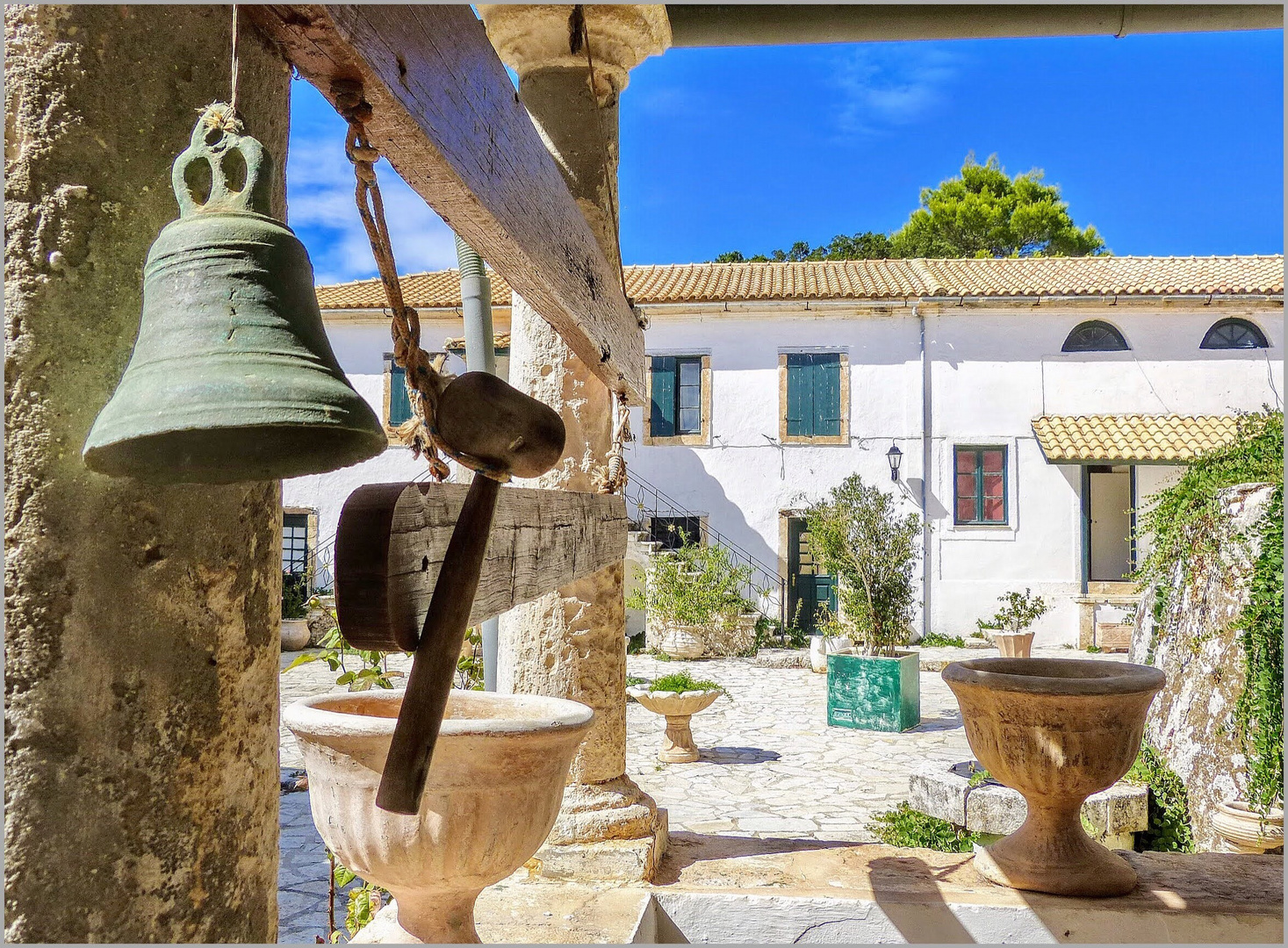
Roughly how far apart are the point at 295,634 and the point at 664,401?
715 cm

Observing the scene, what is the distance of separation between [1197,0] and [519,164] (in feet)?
10.8

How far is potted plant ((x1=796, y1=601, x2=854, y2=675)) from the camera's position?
443 inches

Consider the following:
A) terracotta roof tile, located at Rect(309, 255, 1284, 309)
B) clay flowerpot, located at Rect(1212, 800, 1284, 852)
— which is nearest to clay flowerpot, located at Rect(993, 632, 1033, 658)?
terracotta roof tile, located at Rect(309, 255, 1284, 309)

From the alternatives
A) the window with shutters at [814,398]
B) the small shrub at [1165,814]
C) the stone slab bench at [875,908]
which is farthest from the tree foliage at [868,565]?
the stone slab bench at [875,908]

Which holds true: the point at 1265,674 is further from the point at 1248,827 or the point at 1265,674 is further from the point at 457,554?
the point at 457,554

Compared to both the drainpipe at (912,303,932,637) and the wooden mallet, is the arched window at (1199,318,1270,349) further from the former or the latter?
the wooden mallet

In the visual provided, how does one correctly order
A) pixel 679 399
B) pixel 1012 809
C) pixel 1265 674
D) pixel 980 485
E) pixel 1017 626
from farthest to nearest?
pixel 679 399
pixel 980 485
pixel 1017 626
pixel 1012 809
pixel 1265 674

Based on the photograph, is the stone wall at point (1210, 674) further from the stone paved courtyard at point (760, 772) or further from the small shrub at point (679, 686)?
the small shrub at point (679, 686)

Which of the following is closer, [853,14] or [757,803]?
[853,14]

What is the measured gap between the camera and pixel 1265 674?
4.46m

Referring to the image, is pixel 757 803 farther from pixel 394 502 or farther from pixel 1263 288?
pixel 1263 288

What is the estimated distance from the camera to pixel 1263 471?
5.28 m

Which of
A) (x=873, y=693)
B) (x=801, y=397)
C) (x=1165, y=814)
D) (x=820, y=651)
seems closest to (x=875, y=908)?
(x=1165, y=814)

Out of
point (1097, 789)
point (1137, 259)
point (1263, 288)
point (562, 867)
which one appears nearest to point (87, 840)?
point (562, 867)
